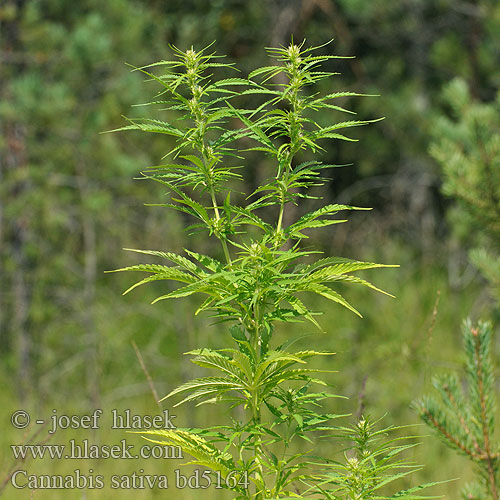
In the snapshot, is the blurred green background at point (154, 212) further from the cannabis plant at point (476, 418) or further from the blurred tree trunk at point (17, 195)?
the cannabis plant at point (476, 418)

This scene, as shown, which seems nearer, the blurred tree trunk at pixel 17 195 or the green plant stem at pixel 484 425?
the green plant stem at pixel 484 425

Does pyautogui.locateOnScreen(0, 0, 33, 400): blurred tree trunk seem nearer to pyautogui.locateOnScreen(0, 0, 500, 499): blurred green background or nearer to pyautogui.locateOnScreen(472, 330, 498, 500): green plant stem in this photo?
pyautogui.locateOnScreen(0, 0, 500, 499): blurred green background

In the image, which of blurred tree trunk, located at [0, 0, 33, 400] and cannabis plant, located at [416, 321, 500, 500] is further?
blurred tree trunk, located at [0, 0, 33, 400]

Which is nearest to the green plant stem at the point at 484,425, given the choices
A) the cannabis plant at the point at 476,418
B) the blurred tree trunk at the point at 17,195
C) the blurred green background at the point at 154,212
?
the cannabis plant at the point at 476,418

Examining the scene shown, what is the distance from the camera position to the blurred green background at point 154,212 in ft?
13.4

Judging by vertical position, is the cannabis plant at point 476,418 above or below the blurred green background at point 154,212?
below

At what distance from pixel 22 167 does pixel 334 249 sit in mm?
3091

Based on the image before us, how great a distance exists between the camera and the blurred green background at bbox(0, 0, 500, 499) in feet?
13.4

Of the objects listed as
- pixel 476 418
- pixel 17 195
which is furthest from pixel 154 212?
pixel 476 418

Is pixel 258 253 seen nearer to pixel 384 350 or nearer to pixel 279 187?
pixel 279 187

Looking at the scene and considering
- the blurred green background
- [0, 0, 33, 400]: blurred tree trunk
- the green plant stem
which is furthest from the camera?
[0, 0, 33, 400]: blurred tree trunk

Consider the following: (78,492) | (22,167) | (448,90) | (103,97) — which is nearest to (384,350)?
(448,90)

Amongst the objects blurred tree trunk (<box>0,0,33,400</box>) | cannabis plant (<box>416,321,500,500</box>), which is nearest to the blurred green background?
blurred tree trunk (<box>0,0,33,400</box>)

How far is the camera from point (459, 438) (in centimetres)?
153
